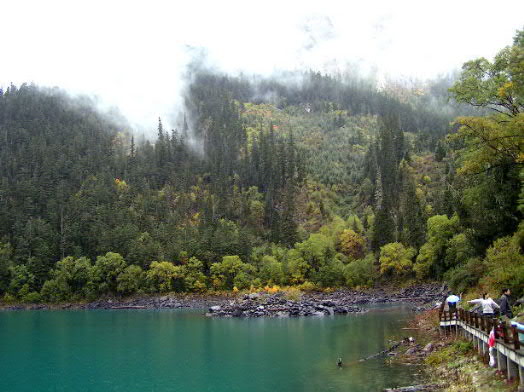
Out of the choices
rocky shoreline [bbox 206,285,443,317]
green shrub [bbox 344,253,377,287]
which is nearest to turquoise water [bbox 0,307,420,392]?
rocky shoreline [bbox 206,285,443,317]

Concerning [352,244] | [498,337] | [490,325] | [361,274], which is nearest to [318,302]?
[361,274]

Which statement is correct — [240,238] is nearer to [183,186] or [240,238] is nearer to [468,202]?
[183,186]

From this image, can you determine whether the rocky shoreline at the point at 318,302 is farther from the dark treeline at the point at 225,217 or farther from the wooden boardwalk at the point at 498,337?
the wooden boardwalk at the point at 498,337

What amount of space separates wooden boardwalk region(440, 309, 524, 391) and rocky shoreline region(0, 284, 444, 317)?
133ft

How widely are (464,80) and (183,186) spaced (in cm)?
13526

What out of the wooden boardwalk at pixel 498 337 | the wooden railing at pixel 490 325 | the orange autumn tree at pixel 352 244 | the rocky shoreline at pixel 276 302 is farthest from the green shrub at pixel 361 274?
the wooden boardwalk at pixel 498 337

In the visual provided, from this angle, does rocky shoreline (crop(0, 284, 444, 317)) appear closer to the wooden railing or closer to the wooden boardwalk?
the wooden railing

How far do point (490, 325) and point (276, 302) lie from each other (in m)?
73.2

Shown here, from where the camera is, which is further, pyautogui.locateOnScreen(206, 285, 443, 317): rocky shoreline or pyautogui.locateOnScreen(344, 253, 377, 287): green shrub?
pyautogui.locateOnScreen(344, 253, 377, 287): green shrub

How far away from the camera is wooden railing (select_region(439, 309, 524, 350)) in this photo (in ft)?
68.4

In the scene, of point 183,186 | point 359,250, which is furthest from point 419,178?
point 183,186

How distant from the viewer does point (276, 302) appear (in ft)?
323

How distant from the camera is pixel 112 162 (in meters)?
190

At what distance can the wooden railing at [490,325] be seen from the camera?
2084 centimetres
